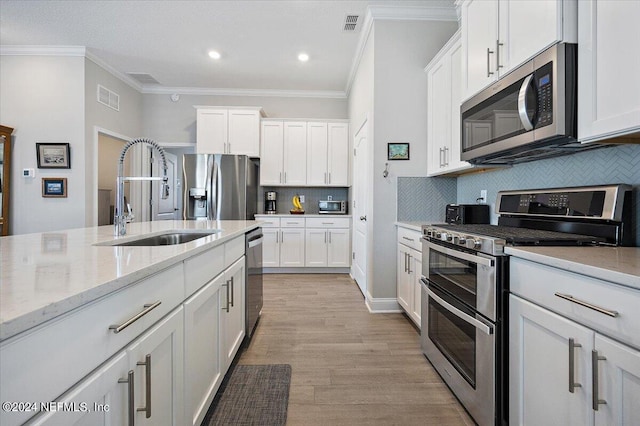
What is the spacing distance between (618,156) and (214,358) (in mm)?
2225

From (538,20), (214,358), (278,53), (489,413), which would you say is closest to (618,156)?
(538,20)

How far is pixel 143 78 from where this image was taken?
5062 mm

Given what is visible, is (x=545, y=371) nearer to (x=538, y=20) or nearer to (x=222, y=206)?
(x=538, y=20)

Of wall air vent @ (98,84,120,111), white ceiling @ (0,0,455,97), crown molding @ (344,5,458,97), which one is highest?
white ceiling @ (0,0,455,97)

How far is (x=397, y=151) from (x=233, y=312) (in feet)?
7.31

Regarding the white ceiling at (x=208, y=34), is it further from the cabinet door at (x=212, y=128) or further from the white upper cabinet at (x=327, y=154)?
the white upper cabinet at (x=327, y=154)

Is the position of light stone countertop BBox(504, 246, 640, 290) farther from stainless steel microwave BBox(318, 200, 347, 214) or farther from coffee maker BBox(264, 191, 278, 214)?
coffee maker BBox(264, 191, 278, 214)

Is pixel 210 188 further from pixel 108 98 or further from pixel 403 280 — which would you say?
pixel 403 280

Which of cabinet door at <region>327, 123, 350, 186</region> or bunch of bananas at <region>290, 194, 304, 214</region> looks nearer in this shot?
cabinet door at <region>327, 123, 350, 186</region>

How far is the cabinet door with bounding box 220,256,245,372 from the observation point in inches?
70.9

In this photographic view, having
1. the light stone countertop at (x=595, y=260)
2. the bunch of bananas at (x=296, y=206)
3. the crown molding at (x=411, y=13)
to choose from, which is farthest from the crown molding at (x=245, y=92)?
the light stone countertop at (x=595, y=260)

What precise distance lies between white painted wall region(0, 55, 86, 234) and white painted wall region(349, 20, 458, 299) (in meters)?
3.94

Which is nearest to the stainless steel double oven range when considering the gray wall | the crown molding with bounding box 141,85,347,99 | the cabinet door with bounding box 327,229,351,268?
the gray wall

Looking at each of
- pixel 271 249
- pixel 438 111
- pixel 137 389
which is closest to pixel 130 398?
pixel 137 389
